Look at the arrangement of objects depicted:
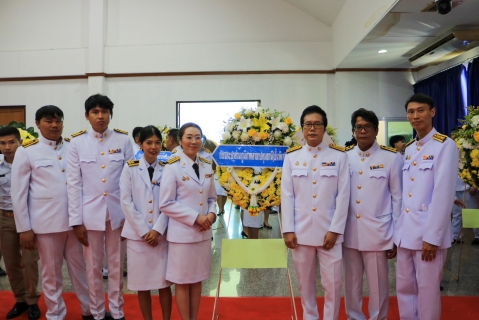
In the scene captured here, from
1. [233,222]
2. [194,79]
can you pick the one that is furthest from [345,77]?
[233,222]

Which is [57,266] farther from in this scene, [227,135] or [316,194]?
[316,194]

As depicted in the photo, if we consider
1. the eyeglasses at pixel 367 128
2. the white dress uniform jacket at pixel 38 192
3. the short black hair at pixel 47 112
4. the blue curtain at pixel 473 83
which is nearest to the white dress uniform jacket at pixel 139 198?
the white dress uniform jacket at pixel 38 192

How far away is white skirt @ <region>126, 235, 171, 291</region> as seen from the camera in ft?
8.16

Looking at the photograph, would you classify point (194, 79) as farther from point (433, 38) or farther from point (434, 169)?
point (434, 169)

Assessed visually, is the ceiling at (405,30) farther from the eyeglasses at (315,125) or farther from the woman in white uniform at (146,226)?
the woman in white uniform at (146,226)

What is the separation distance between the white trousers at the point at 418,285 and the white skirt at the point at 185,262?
1367 millimetres

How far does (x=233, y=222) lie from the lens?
7012 mm

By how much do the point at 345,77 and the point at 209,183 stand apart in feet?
21.6

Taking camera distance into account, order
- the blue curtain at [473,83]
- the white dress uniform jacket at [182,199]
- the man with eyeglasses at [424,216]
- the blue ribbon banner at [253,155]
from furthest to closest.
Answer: the blue curtain at [473,83] → the blue ribbon banner at [253,155] → the white dress uniform jacket at [182,199] → the man with eyeglasses at [424,216]

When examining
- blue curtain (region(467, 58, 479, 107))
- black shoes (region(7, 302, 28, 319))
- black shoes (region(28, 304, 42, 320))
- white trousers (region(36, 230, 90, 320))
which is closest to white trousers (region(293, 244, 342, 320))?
white trousers (region(36, 230, 90, 320))

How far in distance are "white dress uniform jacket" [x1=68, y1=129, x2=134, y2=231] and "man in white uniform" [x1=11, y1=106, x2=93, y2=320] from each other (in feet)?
0.48

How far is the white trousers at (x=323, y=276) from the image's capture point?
2.46 metres

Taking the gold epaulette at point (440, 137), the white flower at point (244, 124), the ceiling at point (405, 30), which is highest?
the ceiling at point (405, 30)

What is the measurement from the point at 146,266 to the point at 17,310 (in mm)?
1434
